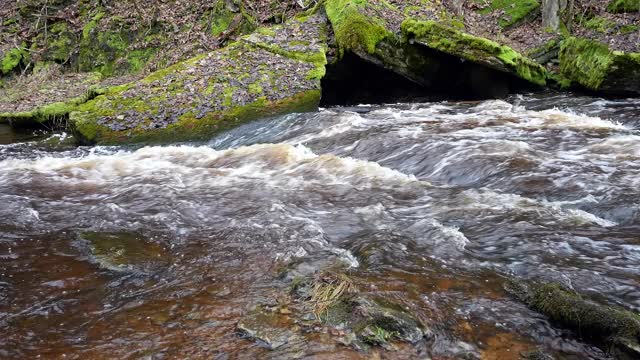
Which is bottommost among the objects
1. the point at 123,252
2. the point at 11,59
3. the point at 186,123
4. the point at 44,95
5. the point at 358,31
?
the point at 44,95

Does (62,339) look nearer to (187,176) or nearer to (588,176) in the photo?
(187,176)

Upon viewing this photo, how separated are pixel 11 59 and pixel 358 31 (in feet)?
41.7

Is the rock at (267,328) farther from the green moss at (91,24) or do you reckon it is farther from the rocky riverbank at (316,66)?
the green moss at (91,24)

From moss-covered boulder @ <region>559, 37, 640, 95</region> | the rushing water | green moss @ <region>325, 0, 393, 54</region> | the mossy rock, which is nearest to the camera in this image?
the rushing water

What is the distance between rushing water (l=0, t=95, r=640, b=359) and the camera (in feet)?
12.5

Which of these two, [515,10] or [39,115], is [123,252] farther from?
[515,10]

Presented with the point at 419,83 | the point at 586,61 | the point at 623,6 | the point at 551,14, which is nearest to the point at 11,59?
the point at 419,83

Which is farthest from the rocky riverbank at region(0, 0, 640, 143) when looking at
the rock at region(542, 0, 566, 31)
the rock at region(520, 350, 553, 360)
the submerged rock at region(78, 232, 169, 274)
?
the rock at region(520, 350, 553, 360)

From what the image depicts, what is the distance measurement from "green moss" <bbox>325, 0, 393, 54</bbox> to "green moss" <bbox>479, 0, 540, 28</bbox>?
6001 mm

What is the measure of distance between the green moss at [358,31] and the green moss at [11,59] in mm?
11657

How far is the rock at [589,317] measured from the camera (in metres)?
3.36

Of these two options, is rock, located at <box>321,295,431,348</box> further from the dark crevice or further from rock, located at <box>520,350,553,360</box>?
the dark crevice

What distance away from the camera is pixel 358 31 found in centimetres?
1176

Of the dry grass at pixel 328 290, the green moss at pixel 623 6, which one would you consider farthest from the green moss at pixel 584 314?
the green moss at pixel 623 6
